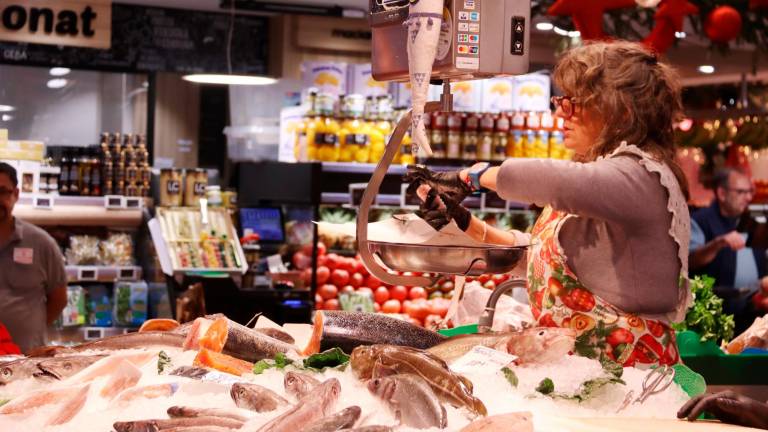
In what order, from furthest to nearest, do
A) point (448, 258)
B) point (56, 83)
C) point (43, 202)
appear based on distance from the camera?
point (56, 83)
point (43, 202)
point (448, 258)

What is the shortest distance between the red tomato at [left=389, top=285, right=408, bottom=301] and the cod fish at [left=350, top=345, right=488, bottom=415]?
519 centimetres

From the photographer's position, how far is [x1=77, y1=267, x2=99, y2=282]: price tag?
6.99 m

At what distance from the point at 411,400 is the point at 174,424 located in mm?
442

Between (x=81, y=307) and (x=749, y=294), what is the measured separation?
196 inches

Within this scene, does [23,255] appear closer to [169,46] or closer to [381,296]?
[381,296]

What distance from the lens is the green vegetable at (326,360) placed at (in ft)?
7.46

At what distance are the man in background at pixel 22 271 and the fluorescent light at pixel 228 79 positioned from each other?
1961mm

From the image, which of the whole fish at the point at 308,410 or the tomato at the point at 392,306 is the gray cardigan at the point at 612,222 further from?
the tomato at the point at 392,306

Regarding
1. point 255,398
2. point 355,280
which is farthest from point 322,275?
point 255,398

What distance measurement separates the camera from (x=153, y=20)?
1140 cm

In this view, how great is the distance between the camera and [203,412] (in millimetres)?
1882

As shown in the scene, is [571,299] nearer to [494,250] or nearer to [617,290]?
[617,290]

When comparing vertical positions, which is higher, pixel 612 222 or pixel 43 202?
pixel 612 222

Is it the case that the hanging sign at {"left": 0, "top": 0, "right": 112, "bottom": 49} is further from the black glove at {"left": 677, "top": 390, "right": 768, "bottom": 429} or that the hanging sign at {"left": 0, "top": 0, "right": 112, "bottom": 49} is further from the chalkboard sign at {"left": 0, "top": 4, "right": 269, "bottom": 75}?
the black glove at {"left": 677, "top": 390, "right": 768, "bottom": 429}
